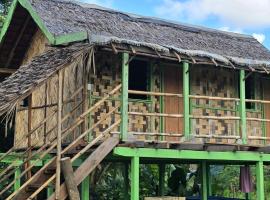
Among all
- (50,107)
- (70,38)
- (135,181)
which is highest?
(70,38)

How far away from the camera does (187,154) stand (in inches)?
427

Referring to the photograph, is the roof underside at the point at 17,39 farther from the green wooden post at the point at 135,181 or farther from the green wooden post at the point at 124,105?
the green wooden post at the point at 135,181

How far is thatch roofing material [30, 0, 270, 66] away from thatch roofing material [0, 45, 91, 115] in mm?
583

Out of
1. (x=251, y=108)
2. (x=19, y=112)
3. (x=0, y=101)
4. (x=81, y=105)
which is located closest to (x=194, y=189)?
(x=251, y=108)

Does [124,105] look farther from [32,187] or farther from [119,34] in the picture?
[32,187]

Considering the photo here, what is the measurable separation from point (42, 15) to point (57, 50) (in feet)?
5.27

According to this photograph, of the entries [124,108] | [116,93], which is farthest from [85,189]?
[116,93]

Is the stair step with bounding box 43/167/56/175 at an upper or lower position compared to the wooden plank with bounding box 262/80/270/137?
lower

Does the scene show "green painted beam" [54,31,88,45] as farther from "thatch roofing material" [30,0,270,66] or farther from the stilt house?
"thatch roofing material" [30,0,270,66]

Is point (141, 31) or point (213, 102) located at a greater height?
point (141, 31)

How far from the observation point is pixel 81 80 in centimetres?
1100

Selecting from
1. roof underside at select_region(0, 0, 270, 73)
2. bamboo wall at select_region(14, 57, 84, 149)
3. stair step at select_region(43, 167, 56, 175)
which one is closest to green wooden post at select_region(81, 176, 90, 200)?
stair step at select_region(43, 167, 56, 175)

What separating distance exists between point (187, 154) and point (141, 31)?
3.15 meters

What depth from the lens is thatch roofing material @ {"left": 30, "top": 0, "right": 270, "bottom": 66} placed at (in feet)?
36.0
